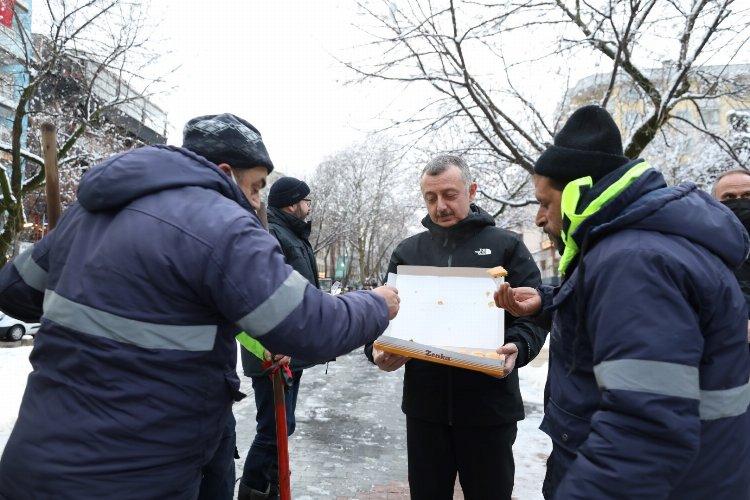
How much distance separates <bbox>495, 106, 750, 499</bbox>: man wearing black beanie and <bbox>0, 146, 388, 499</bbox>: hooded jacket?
73 centimetres

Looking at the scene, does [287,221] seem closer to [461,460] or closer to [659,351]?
[461,460]

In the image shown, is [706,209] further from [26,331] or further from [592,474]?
[26,331]

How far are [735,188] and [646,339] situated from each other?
2662mm

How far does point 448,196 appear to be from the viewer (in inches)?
106

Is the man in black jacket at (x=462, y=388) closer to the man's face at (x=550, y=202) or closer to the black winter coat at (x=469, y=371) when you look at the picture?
the black winter coat at (x=469, y=371)

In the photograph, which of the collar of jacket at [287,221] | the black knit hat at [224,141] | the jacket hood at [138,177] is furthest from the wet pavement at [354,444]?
the jacket hood at [138,177]

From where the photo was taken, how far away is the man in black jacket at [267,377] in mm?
3332

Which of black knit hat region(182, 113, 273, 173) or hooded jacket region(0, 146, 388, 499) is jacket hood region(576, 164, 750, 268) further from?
black knit hat region(182, 113, 273, 173)

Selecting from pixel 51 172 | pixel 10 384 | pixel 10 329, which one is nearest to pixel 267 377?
pixel 51 172

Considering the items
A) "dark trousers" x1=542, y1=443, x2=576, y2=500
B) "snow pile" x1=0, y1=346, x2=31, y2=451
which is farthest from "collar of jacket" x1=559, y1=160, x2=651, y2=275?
"snow pile" x1=0, y1=346, x2=31, y2=451

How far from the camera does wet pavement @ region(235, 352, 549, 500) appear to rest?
4.04m

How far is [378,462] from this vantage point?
4613 mm

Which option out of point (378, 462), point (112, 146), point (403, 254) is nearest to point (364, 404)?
point (378, 462)

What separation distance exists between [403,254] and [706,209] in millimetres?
1640
